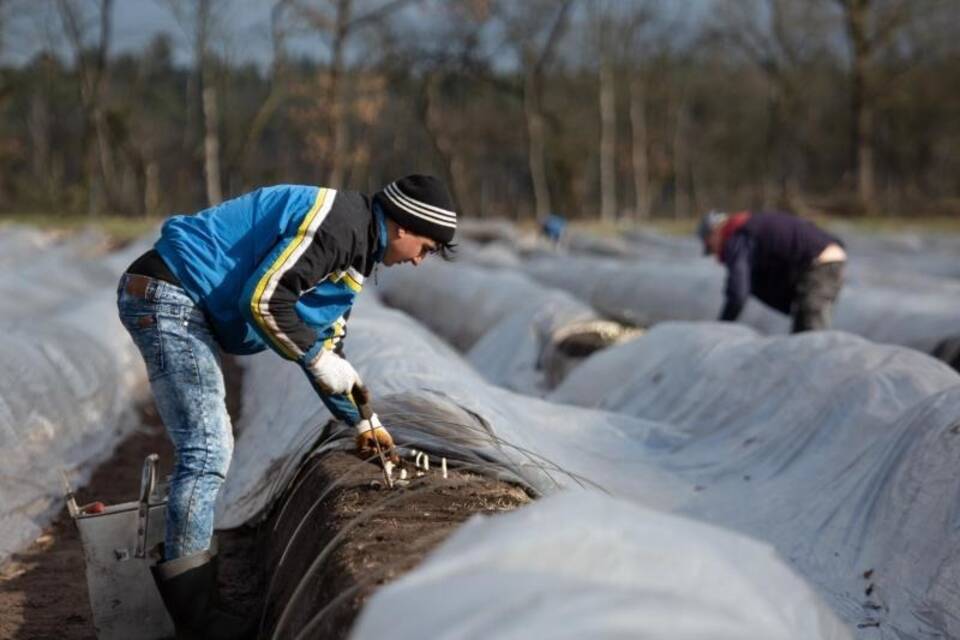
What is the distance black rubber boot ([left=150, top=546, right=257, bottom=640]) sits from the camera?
3.18 meters

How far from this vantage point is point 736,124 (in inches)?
2213

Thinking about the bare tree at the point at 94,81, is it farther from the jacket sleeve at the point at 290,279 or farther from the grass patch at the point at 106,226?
the jacket sleeve at the point at 290,279

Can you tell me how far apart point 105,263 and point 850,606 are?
12315 millimetres

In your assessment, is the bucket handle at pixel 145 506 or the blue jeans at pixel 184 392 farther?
the bucket handle at pixel 145 506

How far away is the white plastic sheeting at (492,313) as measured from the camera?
9.06 m

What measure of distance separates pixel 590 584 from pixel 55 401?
5071 mm

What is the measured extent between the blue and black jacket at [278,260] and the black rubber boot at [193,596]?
2.06ft

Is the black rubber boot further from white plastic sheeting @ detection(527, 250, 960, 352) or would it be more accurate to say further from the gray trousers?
white plastic sheeting @ detection(527, 250, 960, 352)

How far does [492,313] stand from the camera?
1152 cm

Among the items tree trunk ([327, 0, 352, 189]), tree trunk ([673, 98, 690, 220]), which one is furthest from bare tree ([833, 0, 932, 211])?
tree trunk ([327, 0, 352, 189])

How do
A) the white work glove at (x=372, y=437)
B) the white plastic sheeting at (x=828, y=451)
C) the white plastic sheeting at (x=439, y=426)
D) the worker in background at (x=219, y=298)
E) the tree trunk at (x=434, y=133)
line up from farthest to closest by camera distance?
the tree trunk at (x=434, y=133)
the white plastic sheeting at (x=439, y=426)
the white plastic sheeting at (x=828, y=451)
the white work glove at (x=372, y=437)
the worker in background at (x=219, y=298)

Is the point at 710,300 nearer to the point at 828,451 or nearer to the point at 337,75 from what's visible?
the point at 828,451

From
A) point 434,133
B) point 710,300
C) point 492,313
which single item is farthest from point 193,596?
point 434,133

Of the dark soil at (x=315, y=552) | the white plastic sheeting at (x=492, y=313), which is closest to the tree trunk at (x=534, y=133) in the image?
the white plastic sheeting at (x=492, y=313)
